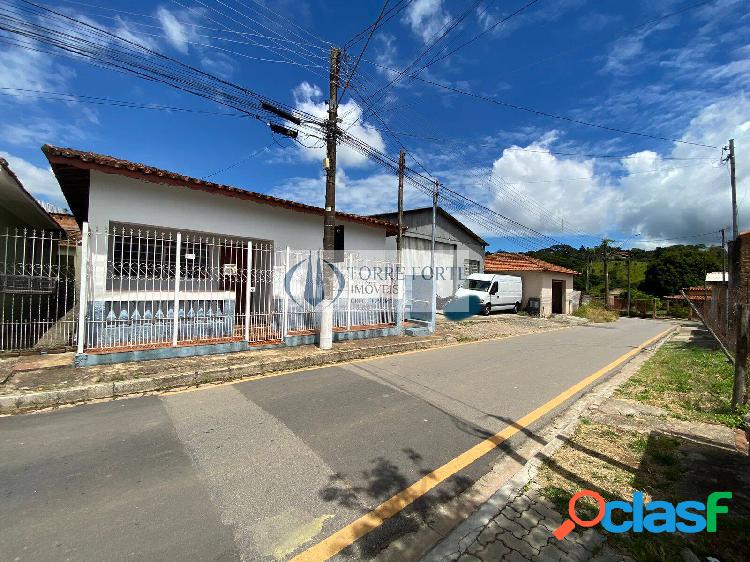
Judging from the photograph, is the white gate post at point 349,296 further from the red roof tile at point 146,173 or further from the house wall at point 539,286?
the house wall at point 539,286

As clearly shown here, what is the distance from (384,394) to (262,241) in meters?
6.13

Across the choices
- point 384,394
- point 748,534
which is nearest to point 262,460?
point 384,394

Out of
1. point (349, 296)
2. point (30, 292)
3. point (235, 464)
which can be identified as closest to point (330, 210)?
point (349, 296)

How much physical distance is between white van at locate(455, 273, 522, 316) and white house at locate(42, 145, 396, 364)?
9.98 meters

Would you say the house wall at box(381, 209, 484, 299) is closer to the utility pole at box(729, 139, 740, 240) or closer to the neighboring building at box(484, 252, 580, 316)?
the neighboring building at box(484, 252, 580, 316)

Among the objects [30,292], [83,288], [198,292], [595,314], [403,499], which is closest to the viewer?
[403,499]

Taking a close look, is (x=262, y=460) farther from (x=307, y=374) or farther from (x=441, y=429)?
(x=307, y=374)

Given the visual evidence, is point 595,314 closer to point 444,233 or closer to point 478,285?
point 478,285

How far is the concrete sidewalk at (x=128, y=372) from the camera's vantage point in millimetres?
4543

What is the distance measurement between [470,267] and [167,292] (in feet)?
60.3

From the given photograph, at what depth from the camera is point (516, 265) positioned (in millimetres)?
23531

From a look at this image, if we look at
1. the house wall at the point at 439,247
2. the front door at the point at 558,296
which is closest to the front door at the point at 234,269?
the house wall at the point at 439,247

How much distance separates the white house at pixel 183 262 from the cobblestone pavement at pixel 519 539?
18.6ft

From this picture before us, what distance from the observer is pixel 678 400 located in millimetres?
5289
